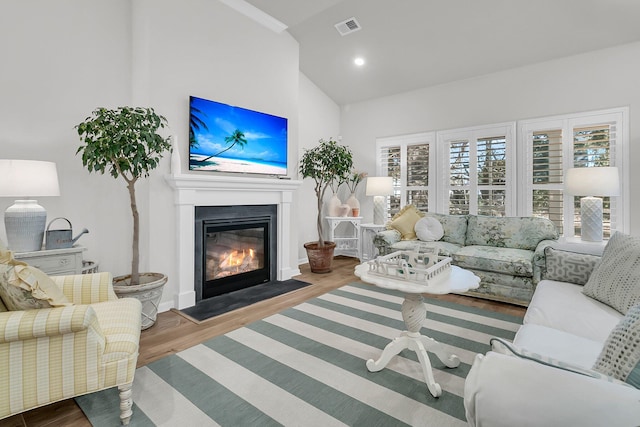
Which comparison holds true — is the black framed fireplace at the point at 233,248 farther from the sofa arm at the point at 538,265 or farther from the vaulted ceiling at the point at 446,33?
the sofa arm at the point at 538,265

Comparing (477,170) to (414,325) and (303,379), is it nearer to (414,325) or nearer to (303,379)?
(414,325)

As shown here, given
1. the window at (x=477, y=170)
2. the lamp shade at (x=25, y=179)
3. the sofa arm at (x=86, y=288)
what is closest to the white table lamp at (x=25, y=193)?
the lamp shade at (x=25, y=179)

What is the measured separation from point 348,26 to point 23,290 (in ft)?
12.9

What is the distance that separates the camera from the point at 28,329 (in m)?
1.29

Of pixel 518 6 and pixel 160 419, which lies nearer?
pixel 160 419

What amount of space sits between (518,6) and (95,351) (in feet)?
14.5

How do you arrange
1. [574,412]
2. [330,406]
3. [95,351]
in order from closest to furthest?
1. [574,412]
2. [95,351]
3. [330,406]

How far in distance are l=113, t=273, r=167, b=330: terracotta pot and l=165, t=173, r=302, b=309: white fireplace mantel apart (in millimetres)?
375

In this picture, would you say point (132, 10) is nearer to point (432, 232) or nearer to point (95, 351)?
point (95, 351)

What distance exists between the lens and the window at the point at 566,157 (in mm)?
3514

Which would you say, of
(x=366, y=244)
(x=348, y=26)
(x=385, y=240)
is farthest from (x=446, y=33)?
(x=366, y=244)

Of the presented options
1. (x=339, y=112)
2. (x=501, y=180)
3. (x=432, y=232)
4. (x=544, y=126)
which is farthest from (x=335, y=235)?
(x=544, y=126)

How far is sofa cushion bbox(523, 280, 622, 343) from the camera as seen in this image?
1538mm

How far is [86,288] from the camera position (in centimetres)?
191
